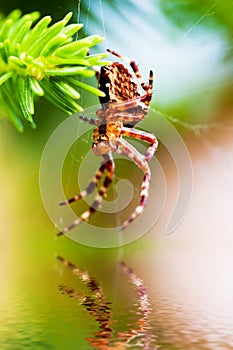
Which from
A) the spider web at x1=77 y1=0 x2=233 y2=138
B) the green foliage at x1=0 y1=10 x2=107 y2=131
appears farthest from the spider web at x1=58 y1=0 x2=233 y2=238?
the green foliage at x1=0 y1=10 x2=107 y2=131

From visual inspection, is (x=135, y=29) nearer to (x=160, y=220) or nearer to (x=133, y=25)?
(x=133, y=25)

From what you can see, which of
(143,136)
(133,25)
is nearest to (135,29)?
(133,25)

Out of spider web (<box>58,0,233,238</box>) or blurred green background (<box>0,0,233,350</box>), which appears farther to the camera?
spider web (<box>58,0,233,238</box>)

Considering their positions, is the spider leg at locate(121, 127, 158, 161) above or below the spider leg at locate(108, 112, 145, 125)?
below

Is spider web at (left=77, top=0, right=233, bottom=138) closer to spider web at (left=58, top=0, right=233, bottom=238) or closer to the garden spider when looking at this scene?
spider web at (left=58, top=0, right=233, bottom=238)

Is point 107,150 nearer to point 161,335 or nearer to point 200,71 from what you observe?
point 161,335

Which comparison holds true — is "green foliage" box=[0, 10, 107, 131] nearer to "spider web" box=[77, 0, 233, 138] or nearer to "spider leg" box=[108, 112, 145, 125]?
"spider leg" box=[108, 112, 145, 125]

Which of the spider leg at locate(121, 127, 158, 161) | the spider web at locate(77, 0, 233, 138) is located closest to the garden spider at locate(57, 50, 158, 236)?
the spider leg at locate(121, 127, 158, 161)
